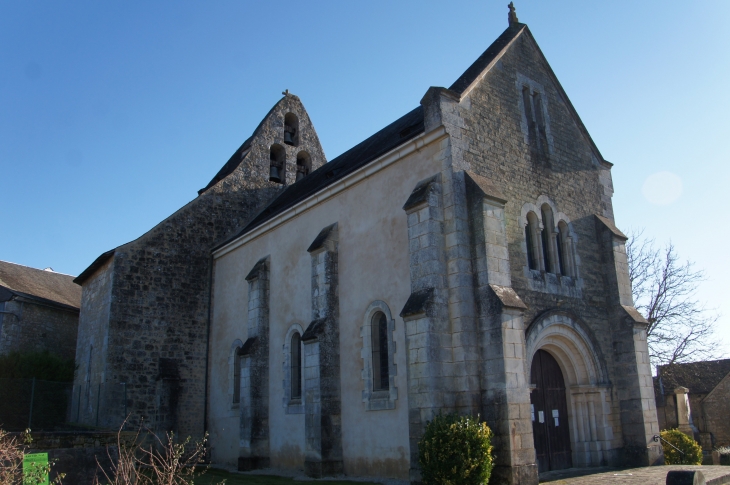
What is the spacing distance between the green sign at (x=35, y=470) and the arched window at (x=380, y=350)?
24.9ft

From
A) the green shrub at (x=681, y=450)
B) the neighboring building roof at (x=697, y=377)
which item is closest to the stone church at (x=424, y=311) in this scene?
the green shrub at (x=681, y=450)

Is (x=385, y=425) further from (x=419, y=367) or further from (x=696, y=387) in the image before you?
(x=696, y=387)

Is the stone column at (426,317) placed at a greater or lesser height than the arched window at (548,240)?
lesser

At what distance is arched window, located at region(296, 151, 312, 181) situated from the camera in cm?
2583

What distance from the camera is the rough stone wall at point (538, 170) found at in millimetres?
13641

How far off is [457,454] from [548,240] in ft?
21.6

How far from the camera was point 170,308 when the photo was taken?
20.2 m

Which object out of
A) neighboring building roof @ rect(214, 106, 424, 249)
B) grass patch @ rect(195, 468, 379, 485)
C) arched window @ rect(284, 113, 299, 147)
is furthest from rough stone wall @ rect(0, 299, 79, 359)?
arched window @ rect(284, 113, 299, 147)

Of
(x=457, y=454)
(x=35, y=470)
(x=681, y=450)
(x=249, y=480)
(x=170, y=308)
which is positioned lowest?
(x=249, y=480)

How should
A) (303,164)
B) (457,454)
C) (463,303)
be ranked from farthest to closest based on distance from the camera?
(303,164) → (463,303) → (457,454)

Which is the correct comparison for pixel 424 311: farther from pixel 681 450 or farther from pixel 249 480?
pixel 681 450

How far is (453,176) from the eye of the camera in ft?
41.9

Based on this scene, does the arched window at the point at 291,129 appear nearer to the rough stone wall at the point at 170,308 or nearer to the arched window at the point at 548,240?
the rough stone wall at the point at 170,308

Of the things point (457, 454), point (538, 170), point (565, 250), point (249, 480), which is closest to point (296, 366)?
point (249, 480)
